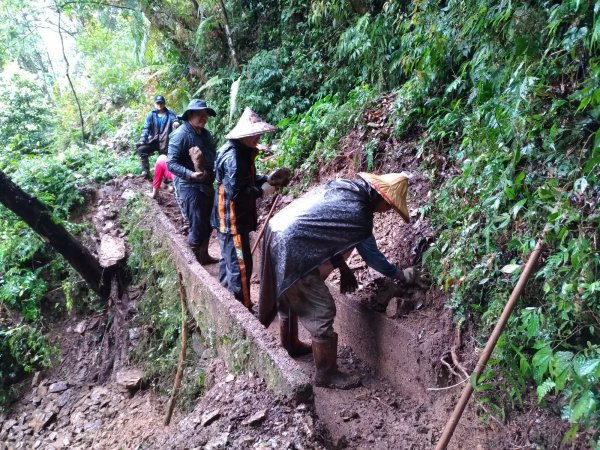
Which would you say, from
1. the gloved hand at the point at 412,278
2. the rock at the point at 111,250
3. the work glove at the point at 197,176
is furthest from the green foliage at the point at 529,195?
the rock at the point at 111,250

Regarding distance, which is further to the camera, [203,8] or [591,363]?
[203,8]

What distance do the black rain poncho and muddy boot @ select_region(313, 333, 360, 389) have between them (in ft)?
2.01

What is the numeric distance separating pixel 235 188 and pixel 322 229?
1159mm

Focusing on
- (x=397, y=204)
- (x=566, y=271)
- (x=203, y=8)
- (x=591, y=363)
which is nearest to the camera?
(x=591, y=363)

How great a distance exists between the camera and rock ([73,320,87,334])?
786 centimetres

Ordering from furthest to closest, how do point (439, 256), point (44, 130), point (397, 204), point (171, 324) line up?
point (44, 130), point (171, 324), point (439, 256), point (397, 204)

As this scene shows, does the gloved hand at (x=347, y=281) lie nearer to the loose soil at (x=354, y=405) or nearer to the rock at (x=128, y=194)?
the loose soil at (x=354, y=405)

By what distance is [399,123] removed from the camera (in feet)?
18.5

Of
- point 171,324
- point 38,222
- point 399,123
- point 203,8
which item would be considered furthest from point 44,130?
point 399,123

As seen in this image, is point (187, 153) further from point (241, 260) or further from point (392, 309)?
point (392, 309)

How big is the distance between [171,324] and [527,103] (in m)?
4.81

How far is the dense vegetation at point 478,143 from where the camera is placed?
2818 mm

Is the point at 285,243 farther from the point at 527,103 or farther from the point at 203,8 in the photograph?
the point at 203,8

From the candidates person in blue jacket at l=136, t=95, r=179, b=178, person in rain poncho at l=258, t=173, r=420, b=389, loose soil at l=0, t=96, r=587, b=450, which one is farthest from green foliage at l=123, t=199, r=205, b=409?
person in rain poncho at l=258, t=173, r=420, b=389
